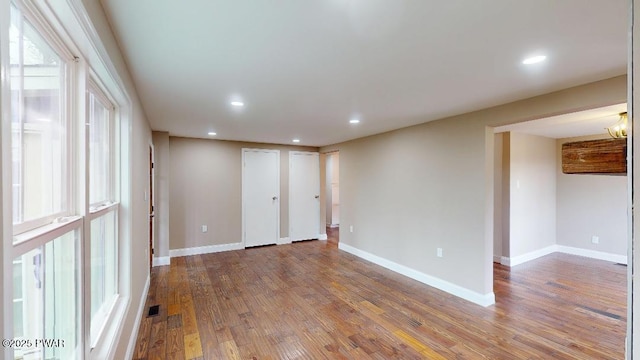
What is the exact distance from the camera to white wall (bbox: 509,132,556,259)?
4.70 meters

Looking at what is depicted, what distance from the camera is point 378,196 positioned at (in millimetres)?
4773

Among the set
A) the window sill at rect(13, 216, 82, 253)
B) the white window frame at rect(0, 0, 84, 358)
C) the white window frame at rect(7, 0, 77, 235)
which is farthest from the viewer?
the white window frame at rect(7, 0, 77, 235)

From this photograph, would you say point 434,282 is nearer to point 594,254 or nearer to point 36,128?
point 594,254

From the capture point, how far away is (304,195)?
6.41 m

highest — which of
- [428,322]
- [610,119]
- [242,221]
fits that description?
[610,119]

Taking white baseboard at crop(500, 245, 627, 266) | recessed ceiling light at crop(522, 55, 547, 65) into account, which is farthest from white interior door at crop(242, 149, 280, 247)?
recessed ceiling light at crop(522, 55, 547, 65)

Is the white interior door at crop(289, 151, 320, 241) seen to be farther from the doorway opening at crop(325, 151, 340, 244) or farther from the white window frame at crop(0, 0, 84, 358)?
the white window frame at crop(0, 0, 84, 358)

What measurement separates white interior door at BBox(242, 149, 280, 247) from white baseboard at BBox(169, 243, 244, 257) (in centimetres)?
22

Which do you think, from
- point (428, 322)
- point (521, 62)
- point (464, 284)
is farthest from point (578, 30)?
point (464, 284)

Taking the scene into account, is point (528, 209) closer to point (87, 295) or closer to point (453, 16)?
point (453, 16)

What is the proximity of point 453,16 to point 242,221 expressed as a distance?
509 cm

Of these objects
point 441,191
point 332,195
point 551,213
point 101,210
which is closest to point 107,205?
point 101,210

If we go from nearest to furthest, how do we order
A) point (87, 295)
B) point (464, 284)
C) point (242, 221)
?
point (87, 295) → point (464, 284) → point (242, 221)

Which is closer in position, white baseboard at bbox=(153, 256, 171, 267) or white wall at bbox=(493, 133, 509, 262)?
white baseboard at bbox=(153, 256, 171, 267)
